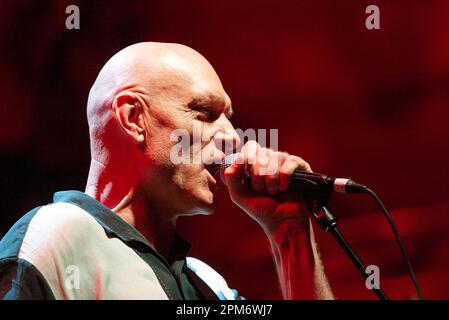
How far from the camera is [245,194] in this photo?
5.49 feet

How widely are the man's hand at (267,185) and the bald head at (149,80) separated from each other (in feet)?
0.79

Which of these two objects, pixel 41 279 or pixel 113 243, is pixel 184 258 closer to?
pixel 113 243

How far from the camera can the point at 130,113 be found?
170cm

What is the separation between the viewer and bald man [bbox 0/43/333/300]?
1.56 m

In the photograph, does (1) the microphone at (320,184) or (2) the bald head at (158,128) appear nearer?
(1) the microphone at (320,184)

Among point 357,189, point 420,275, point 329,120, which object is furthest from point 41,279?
point 420,275

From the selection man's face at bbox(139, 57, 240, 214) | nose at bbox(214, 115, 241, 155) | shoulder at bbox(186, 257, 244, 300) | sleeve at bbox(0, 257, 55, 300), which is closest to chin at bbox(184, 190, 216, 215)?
man's face at bbox(139, 57, 240, 214)

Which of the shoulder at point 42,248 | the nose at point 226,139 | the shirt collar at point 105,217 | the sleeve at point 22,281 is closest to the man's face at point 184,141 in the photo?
the nose at point 226,139

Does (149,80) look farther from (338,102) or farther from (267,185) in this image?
(338,102)

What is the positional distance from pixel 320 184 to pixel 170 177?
0.38m

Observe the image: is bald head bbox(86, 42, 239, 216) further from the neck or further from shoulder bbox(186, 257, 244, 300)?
shoulder bbox(186, 257, 244, 300)

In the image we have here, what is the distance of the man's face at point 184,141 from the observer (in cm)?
Answer: 166

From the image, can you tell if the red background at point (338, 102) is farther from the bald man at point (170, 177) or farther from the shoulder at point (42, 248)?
the shoulder at point (42, 248)

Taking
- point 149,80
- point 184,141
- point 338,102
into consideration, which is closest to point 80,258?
point 184,141
